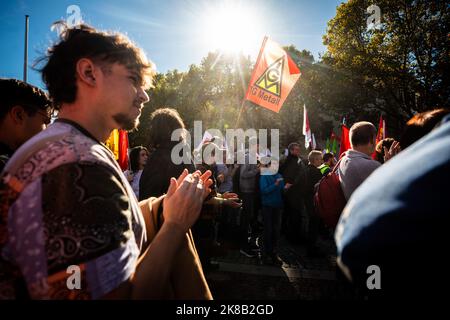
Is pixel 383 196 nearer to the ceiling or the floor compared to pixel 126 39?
nearer to the floor

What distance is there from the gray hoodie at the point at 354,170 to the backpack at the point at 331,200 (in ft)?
0.30

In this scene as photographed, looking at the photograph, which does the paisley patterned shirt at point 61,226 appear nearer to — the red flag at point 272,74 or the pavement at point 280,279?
the pavement at point 280,279

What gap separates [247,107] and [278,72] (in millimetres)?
26497

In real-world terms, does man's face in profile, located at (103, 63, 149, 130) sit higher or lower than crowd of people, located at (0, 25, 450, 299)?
higher

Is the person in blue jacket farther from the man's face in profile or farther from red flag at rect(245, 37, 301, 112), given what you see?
the man's face in profile

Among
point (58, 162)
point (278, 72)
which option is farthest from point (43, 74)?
point (278, 72)

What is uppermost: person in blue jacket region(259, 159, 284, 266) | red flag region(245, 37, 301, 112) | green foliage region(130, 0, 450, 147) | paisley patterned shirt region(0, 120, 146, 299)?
green foliage region(130, 0, 450, 147)

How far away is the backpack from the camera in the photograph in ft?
10.6

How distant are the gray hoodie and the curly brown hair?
8.61 feet

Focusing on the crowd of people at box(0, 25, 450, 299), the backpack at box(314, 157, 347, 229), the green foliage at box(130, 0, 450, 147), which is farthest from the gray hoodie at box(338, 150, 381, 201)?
the green foliage at box(130, 0, 450, 147)

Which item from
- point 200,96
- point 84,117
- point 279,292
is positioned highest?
point 200,96

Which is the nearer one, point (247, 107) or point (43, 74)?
point (43, 74)

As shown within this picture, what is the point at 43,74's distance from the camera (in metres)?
1.39

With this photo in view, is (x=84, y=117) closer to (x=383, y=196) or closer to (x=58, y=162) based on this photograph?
(x=58, y=162)
